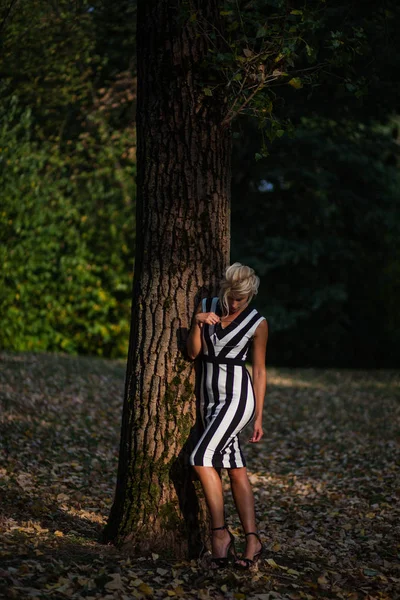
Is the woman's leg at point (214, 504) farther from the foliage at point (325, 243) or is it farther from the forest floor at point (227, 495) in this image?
the foliage at point (325, 243)

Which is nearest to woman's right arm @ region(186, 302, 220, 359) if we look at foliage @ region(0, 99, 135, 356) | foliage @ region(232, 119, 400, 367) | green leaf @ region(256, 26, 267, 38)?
green leaf @ region(256, 26, 267, 38)

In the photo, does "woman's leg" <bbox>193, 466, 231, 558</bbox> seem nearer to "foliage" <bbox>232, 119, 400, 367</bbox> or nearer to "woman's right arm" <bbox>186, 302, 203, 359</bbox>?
"woman's right arm" <bbox>186, 302, 203, 359</bbox>

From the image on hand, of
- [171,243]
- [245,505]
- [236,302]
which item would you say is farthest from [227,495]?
[171,243]

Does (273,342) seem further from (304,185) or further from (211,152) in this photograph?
(211,152)

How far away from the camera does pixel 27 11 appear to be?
30.6ft

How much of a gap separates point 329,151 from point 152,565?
1448 cm

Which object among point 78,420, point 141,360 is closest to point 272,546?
point 141,360

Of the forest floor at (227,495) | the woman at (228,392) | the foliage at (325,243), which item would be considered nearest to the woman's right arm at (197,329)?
the woman at (228,392)

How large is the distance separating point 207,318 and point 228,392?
0.45m

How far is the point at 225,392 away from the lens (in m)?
4.41

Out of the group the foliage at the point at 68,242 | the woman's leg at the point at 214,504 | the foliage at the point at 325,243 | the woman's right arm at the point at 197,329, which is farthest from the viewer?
the foliage at the point at 325,243

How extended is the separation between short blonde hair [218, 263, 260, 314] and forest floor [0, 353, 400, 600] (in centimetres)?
160

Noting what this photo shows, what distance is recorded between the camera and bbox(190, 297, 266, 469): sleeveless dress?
4348 mm

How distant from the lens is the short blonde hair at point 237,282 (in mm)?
4352
